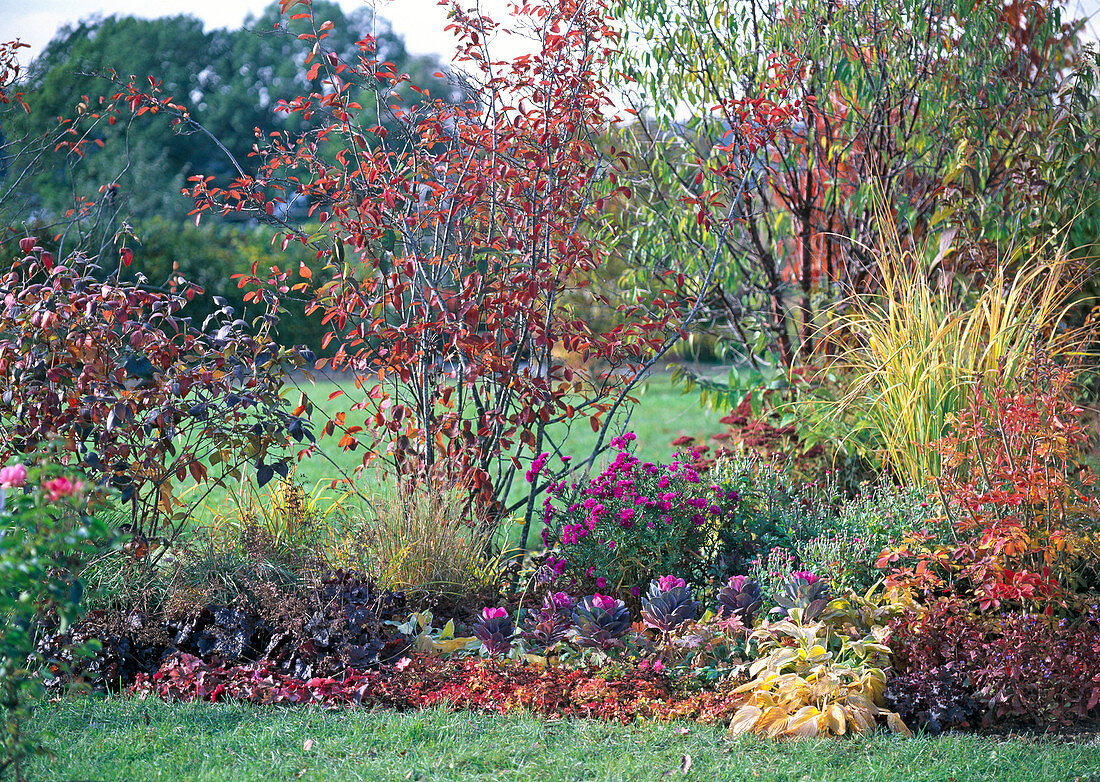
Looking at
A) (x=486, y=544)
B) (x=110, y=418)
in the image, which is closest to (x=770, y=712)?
(x=486, y=544)

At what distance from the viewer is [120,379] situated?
3428mm

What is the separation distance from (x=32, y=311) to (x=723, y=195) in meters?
3.65

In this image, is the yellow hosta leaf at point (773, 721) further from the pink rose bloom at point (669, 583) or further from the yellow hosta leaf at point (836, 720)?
the pink rose bloom at point (669, 583)

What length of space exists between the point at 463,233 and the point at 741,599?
2.00 meters

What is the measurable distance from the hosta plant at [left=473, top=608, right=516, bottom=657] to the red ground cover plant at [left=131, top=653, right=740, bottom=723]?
0.08 m

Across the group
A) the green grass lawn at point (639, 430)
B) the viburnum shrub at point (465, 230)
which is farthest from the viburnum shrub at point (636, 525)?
the green grass lawn at point (639, 430)

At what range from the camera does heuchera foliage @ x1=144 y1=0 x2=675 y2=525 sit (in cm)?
382

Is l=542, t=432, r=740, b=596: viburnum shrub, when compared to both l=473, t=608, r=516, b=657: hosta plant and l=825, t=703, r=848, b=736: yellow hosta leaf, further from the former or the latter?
l=825, t=703, r=848, b=736: yellow hosta leaf

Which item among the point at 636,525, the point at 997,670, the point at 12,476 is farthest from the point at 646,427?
the point at 12,476

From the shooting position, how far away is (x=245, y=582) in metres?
3.46

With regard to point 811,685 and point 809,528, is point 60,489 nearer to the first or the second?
point 811,685

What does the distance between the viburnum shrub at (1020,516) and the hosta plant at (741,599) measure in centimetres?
46

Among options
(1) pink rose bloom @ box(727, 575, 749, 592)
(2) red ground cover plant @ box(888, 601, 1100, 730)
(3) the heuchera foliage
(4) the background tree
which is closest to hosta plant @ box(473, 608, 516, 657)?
(3) the heuchera foliage

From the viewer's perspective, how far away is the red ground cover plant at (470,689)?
2.91 metres
